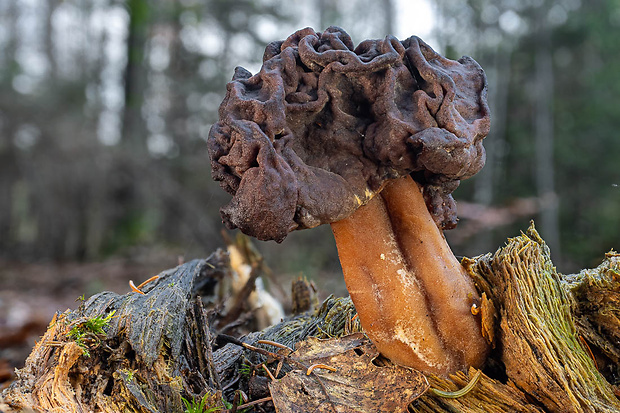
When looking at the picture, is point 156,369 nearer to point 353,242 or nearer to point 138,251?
point 353,242

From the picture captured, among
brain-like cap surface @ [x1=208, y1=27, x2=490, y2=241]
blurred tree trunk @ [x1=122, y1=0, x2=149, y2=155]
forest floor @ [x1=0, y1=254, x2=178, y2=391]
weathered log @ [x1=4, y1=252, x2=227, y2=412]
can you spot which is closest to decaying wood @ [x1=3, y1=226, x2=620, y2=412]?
weathered log @ [x1=4, y1=252, x2=227, y2=412]

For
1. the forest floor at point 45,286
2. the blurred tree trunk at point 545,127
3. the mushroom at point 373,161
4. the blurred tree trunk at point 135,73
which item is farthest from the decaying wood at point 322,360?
the blurred tree trunk at point 135,73

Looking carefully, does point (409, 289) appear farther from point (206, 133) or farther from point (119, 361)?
point (206, 133)

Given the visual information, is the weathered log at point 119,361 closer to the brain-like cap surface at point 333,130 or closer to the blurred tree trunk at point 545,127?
the brain-like cap surface at point 333,130

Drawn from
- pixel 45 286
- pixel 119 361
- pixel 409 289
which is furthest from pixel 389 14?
pixel 119 361

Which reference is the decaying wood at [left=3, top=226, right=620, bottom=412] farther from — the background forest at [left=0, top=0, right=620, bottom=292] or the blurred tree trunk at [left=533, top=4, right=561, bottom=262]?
the blurred tree trunk at [left=533, top=4, right=561, bottom=262]

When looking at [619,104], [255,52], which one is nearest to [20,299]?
[255,52]
